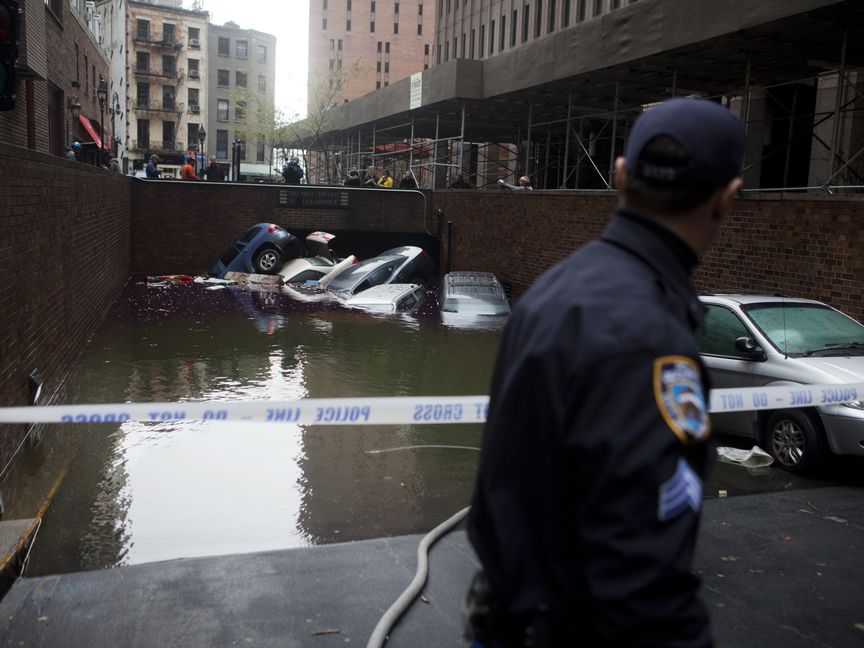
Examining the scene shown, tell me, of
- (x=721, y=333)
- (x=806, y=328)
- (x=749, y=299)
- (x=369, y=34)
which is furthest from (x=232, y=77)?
(x=806, y=328)

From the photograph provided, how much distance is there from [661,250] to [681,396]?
1.04ft

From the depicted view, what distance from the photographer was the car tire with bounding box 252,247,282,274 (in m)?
24.7

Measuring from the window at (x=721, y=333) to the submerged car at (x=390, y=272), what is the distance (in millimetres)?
12701

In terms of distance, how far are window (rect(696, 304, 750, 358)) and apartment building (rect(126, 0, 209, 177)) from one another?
7827cm

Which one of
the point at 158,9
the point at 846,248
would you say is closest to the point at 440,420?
the point at 846,248

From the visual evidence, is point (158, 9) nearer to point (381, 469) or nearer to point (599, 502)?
point (381, 469)

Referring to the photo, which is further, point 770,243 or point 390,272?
point 390,272

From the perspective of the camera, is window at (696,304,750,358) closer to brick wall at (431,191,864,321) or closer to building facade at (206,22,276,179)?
brick wall at (431,191,864,321)

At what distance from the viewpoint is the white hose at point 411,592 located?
158 inches

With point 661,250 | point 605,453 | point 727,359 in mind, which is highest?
point 661,250

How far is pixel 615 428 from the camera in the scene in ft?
4.89

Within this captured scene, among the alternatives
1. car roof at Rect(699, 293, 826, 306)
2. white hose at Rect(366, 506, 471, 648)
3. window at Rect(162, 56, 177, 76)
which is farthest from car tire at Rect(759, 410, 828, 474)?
window at Rect(162, 56, 177, 76)

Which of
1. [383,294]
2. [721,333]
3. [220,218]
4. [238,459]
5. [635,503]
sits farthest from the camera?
[220,218]

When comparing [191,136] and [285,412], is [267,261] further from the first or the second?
[191,136]
